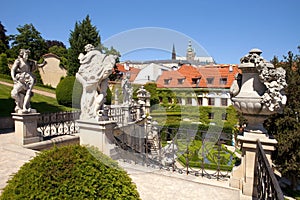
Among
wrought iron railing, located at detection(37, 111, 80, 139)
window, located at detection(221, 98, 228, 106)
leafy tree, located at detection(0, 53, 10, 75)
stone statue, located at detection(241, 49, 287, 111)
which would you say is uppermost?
leafy tree, located at detection(0, 53, 10, 75)

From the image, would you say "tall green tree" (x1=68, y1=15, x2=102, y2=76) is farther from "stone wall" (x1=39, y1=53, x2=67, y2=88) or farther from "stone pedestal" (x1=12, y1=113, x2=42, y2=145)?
"stone pedestal" (x1=12, y1=113, x2=42, y2=145)

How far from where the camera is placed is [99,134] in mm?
4969

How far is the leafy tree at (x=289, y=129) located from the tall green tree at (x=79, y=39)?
2241 centimetres

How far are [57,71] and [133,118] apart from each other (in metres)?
25.5

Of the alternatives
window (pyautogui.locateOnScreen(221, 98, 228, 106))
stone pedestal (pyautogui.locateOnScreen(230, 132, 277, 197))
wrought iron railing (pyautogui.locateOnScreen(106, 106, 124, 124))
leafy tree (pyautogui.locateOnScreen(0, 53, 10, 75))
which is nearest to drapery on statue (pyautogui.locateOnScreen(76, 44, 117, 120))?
stone pedestal (pyautogui.locateOnScreen(230, 132, 277, 197))

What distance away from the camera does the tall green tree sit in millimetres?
26234

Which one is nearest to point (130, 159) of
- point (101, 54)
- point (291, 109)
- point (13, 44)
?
point (101, 54)

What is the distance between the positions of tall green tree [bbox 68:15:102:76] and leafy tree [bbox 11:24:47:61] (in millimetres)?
12499

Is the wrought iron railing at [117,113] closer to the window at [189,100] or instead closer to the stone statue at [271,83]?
the stone statue at [271,83]

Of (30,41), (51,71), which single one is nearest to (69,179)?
(51,71)

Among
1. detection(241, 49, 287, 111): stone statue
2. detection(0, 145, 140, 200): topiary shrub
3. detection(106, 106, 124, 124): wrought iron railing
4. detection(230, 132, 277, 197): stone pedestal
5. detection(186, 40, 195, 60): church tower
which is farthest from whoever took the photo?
detection(106, 106, 124, 124): wrought iron railing

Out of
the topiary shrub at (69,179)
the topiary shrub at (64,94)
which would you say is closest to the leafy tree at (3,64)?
the topiary shrub at (64,94)

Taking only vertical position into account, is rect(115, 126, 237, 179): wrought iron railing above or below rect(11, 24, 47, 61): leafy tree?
below

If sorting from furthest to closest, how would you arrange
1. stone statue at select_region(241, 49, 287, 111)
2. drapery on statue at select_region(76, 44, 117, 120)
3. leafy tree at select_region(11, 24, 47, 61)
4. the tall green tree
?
1. leafy tree at select_region(11, 24, 47, 61)
2. the tall green tree
3. drapery on statue at select_region(76, 44, 117, 120)
4. stone statue at select_region(241, 49, 287, 111)
